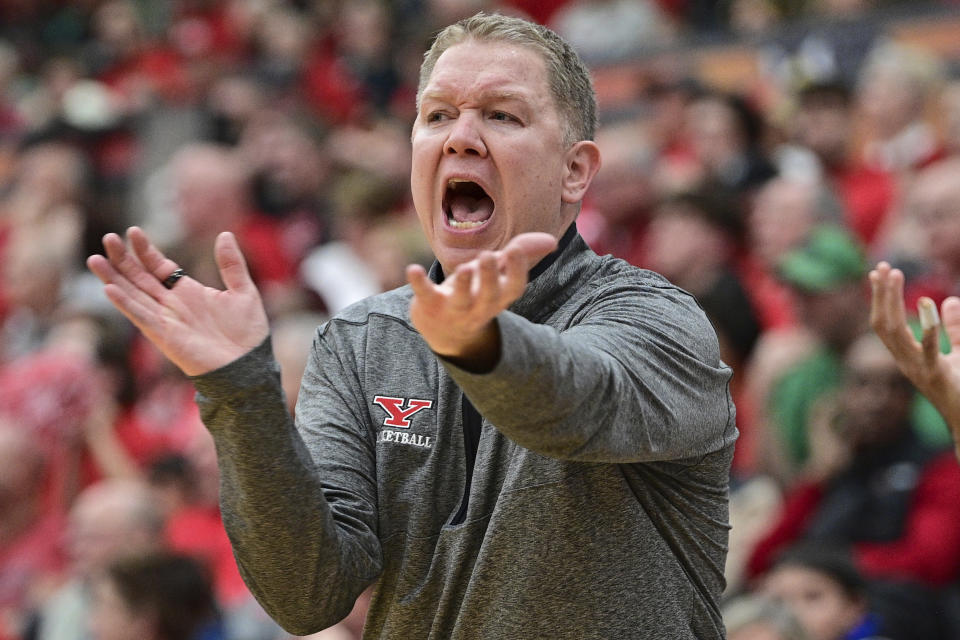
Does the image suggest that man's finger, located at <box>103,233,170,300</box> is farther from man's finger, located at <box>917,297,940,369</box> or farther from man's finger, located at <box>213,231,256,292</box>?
man's finger, located at <box>917,297,940,369</box>

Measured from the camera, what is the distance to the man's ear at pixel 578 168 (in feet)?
6.68

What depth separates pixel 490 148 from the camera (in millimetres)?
1939

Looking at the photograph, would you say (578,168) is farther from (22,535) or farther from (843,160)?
(843,160)

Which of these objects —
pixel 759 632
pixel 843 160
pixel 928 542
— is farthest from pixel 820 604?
pixel 843 160

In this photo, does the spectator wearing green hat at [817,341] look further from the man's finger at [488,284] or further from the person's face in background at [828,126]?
the man's finger at [488,284]

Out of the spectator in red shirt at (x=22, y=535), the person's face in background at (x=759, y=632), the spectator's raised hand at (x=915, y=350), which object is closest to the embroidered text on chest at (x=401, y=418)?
the spectator's raised hand at (x=915, y=350)

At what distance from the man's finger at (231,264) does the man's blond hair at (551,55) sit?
17.5 inches

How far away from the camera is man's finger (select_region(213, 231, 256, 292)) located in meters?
1.76

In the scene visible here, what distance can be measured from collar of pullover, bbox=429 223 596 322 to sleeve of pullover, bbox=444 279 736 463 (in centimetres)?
7

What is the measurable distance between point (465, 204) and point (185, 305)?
1.54ft

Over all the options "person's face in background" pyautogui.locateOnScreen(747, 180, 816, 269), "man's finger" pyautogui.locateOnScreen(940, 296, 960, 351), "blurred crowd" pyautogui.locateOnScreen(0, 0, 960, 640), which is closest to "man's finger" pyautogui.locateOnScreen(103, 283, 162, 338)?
"man's finger" pyautogui.locateOnScreen(940, 296, 960, 351)

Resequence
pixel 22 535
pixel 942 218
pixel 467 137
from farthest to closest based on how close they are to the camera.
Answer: pixel 22 535, pixel 942 218, pixel 467 137

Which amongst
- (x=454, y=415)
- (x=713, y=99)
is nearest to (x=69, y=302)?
(x=713, y=99)

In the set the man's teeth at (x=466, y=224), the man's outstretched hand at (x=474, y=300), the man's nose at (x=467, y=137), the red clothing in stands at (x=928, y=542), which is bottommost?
the red clothing in stands at (x=928, y=542)
